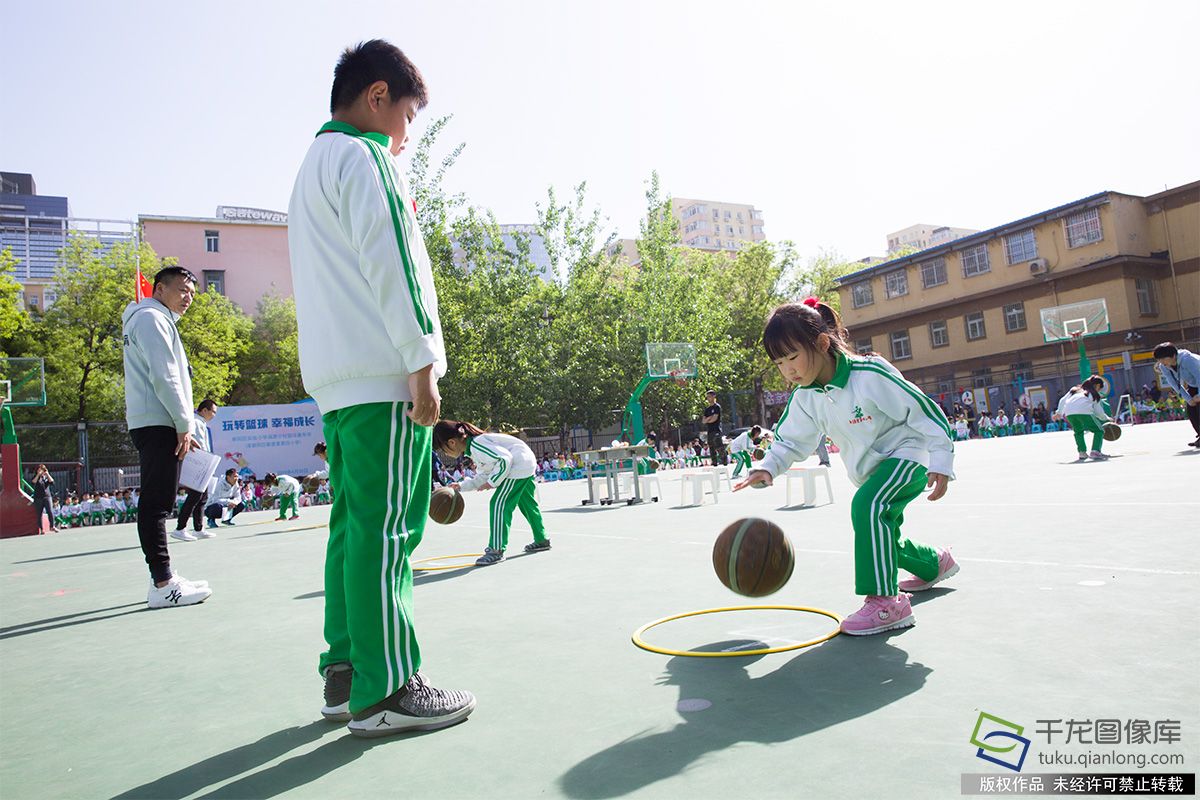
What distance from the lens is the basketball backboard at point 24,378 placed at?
19750 millimetres

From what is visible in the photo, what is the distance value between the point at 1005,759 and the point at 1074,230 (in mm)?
43007

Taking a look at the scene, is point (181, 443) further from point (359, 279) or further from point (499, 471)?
point (359, 279)

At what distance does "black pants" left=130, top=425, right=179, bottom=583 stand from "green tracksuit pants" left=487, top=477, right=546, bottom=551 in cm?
262

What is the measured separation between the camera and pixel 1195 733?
1.95 m

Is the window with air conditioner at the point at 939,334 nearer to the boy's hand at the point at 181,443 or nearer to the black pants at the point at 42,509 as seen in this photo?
the black pants at the point at 42,509

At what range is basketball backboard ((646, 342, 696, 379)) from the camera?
27.7 meters

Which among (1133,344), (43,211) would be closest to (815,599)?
(1133,344)

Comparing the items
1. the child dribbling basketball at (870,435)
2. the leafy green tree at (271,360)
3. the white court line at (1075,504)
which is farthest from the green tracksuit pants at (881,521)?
the leafy green tree at (271,360)

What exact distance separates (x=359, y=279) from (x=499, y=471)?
4582mm

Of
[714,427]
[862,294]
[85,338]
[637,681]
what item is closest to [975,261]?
[862,294]

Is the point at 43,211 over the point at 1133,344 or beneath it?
over

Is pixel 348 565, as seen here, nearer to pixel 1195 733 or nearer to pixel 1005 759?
pixel 1005 759

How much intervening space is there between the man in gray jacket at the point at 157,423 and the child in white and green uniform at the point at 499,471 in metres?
2.18

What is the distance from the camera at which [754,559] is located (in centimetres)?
340
